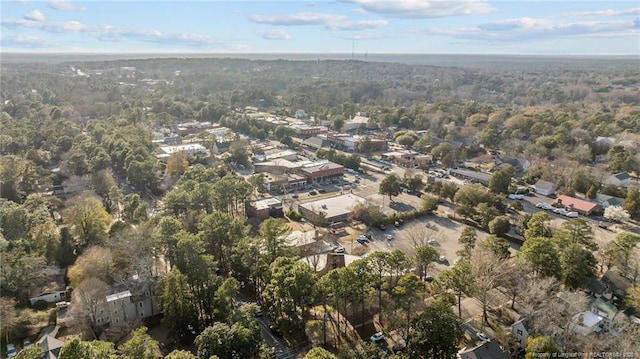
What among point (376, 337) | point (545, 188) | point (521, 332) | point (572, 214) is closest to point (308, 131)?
point (545, 188)

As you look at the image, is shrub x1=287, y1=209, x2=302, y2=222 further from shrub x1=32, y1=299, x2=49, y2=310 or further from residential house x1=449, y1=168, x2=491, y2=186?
residential house x1=449, y1=168, x2=491, y2=186

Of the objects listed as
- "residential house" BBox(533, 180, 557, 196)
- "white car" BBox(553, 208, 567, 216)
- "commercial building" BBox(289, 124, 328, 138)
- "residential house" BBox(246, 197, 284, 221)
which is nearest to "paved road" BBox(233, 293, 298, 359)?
"residential house" BBox(246, 197, 284, 221)

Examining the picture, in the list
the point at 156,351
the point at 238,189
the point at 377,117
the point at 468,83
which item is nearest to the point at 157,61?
the point at 468,83

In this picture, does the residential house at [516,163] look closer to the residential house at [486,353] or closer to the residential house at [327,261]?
the residential house at [327,261]

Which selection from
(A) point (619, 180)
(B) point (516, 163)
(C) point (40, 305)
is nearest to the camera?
(C) point (40, 305)

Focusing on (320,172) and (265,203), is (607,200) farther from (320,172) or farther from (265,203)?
(265,203)

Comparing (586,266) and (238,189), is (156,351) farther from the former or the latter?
(586,266)

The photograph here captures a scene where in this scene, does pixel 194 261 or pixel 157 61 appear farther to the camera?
pixel 157 61
